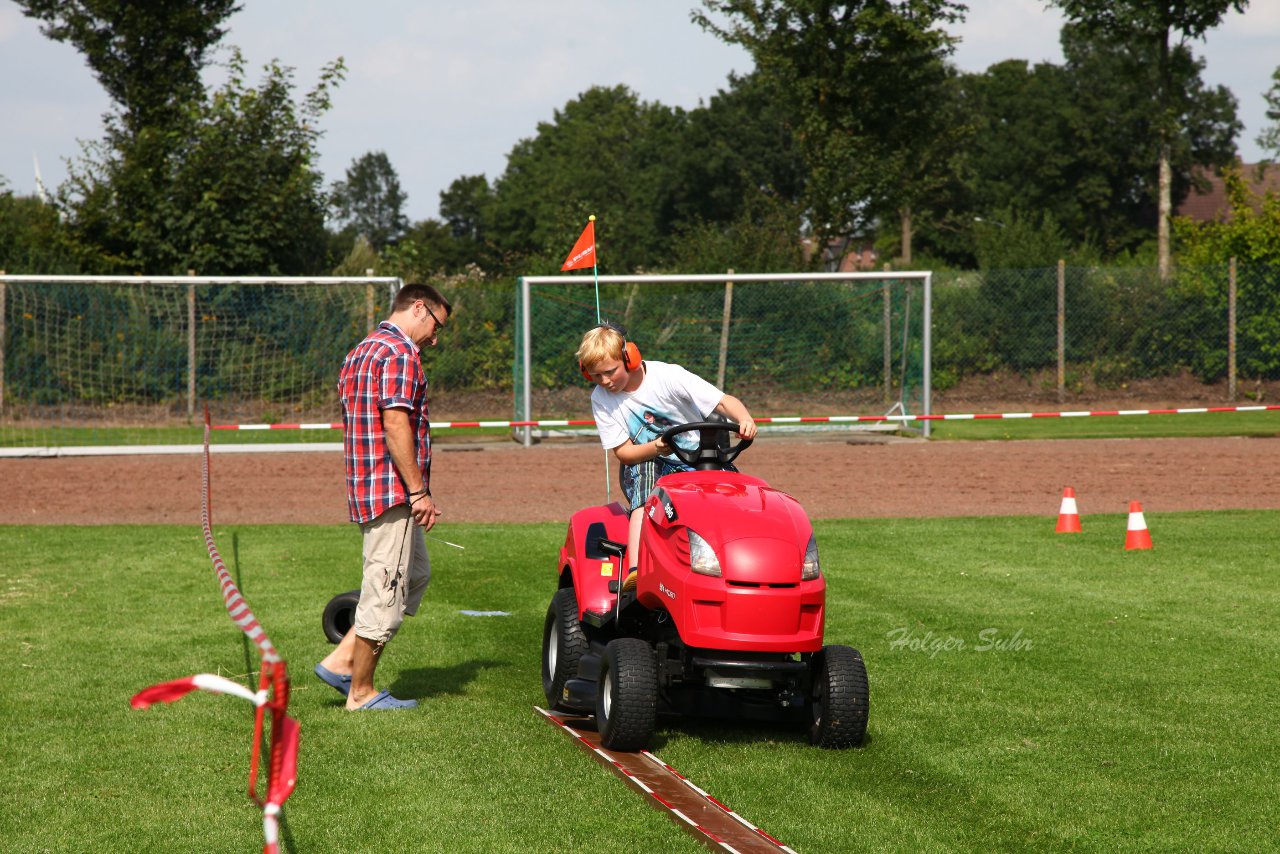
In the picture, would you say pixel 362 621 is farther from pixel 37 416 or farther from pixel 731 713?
pixel 37 416

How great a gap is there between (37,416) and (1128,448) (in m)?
15.2

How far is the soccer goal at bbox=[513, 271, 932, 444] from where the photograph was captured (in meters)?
22.1

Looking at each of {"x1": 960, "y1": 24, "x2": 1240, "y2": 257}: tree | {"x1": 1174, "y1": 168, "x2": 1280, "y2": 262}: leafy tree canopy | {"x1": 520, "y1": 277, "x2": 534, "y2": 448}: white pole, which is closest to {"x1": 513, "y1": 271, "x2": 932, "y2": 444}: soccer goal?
{"x1": 520, "y1": 277, "x2": 534, "y2": 448}: white pole

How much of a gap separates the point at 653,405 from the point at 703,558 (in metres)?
1.12

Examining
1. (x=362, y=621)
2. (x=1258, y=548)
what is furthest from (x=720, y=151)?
(x=362, y=621)

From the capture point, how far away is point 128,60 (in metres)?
27.5

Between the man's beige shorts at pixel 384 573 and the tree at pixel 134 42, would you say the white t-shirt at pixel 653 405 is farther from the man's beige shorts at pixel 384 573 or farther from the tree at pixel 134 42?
the tree at pixel 134 42

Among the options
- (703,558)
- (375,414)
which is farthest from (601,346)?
(703,558)

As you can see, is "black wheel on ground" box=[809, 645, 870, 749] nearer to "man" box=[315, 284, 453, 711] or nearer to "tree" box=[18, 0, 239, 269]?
"man" box=[315, 284, 453, 711]

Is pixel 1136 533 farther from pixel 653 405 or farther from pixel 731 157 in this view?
pixel 731 157

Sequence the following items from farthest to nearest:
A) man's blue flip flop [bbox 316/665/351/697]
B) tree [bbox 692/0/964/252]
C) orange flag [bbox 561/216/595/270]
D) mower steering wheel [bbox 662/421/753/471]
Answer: tree [bbox 692/0/964/252]
orange flag [bbox 561/216/595/270]
man's blue flip flop [bbox 316/665/351/697]
mower steering wheel [bbox 662/421/753/471]

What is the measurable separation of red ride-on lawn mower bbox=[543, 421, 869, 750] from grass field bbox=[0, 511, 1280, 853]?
0.61 ft

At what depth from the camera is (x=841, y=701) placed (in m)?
5.21

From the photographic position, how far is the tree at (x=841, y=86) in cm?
3197
